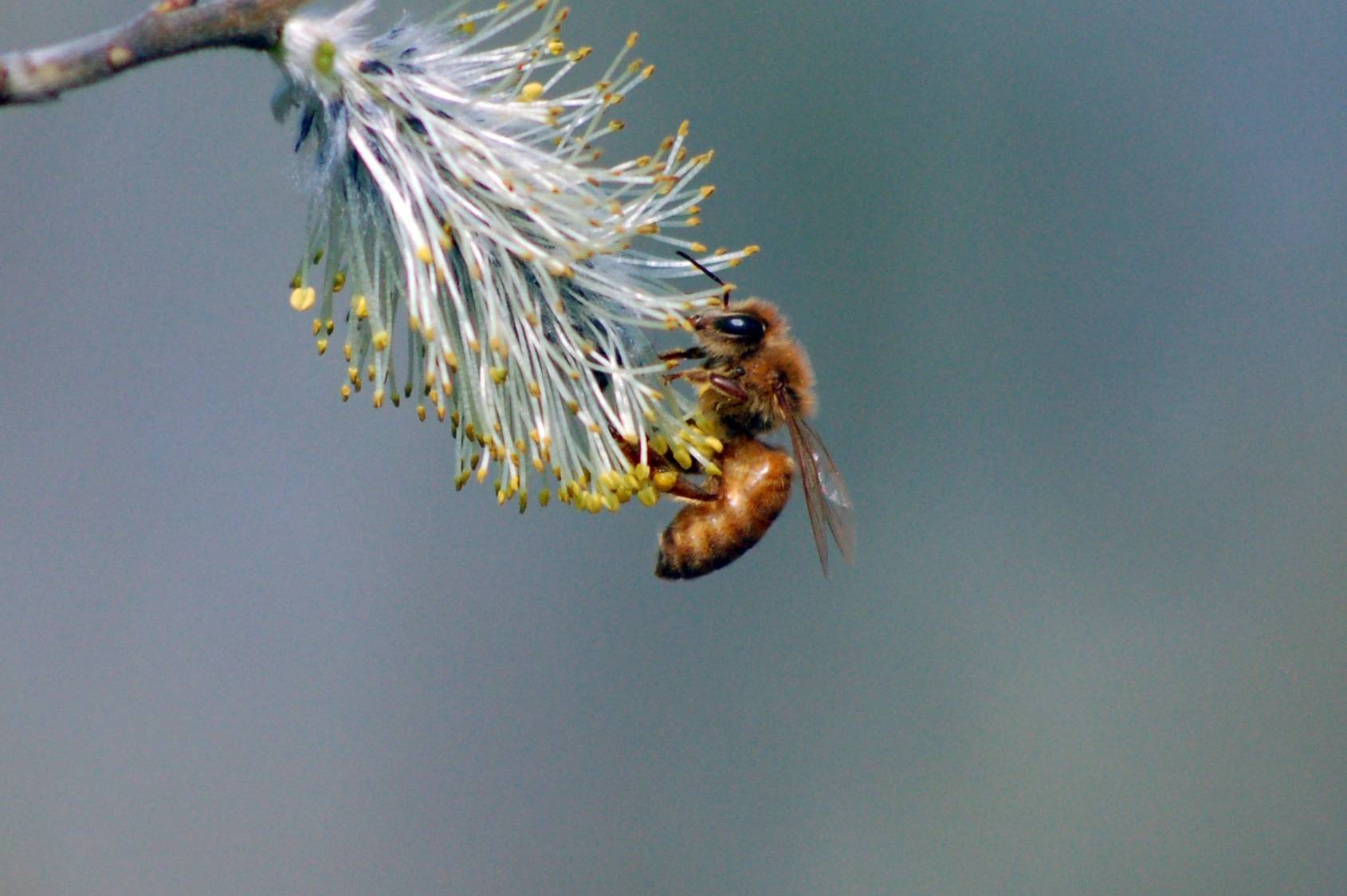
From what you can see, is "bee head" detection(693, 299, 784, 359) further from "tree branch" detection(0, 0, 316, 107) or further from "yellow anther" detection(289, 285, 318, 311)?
"tree branch" detection(0, 0, 316, 107)

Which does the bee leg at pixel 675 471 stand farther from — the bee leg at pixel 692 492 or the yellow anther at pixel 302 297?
the yellow anther at pixel 302 297

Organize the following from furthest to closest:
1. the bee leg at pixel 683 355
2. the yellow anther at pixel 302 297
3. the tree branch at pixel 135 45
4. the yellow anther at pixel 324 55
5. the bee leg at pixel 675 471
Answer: the bee leg at pixel 683 355 → the bee leg at pixel 675 471 → the yellow anther at pixel 302 297 → the yellow anther at pixel 324 55 → the tree branch at pixel 135 45

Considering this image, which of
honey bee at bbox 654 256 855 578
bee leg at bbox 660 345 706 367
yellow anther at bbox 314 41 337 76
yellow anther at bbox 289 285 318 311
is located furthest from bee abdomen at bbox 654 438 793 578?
yellow anther at bbox 314 41 337 76

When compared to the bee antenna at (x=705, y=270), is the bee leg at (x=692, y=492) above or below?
below

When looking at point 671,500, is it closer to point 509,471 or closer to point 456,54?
point 509,471

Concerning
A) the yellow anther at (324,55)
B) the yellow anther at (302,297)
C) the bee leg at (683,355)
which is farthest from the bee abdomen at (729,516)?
the yellow anther at (324,55)

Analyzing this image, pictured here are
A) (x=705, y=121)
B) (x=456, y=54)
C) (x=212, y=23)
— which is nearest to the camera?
(x=212, y=23)

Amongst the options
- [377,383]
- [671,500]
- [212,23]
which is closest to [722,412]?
[671,500]

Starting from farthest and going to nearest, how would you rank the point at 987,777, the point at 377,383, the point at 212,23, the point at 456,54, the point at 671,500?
the point at 987,777
the point at 671,500
the point at 456,54
the point at 377,383
the point at 212,23
